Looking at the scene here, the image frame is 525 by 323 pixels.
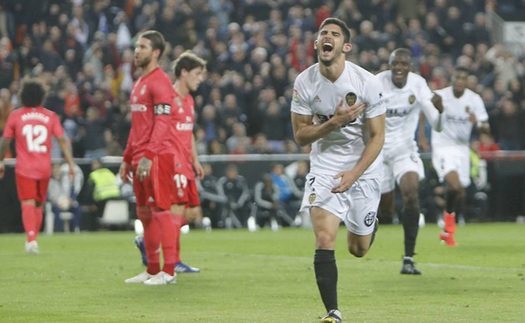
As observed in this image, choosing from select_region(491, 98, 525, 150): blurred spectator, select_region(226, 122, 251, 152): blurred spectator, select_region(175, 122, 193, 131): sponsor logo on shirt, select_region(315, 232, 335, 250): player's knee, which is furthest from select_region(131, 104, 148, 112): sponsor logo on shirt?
select_region(491, 98, 525, 150): blurred spectator

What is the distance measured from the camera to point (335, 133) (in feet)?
33.3

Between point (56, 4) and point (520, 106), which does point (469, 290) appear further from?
point (56, 4)

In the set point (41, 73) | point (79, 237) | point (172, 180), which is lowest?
point (79, 237)

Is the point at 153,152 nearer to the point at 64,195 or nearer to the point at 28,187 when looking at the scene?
the point at 28,187

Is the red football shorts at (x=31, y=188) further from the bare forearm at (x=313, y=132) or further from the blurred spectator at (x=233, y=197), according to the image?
the bare forearm at (x=313, y=132)

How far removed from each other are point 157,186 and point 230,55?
16814 millimetres

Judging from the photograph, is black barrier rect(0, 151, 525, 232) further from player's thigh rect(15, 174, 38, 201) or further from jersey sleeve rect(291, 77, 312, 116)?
jersey sleeve rect(291, 77, 312, 116)

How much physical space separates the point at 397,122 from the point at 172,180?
3.32 metres

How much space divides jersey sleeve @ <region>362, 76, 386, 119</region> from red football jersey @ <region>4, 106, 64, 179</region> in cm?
877

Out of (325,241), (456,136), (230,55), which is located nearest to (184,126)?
(325,241)

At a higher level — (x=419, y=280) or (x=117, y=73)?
(x=117, y=73)

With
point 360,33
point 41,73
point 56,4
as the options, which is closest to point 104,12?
point 56,4

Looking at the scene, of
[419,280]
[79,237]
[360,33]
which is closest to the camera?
[419,280]

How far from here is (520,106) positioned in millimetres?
29328
